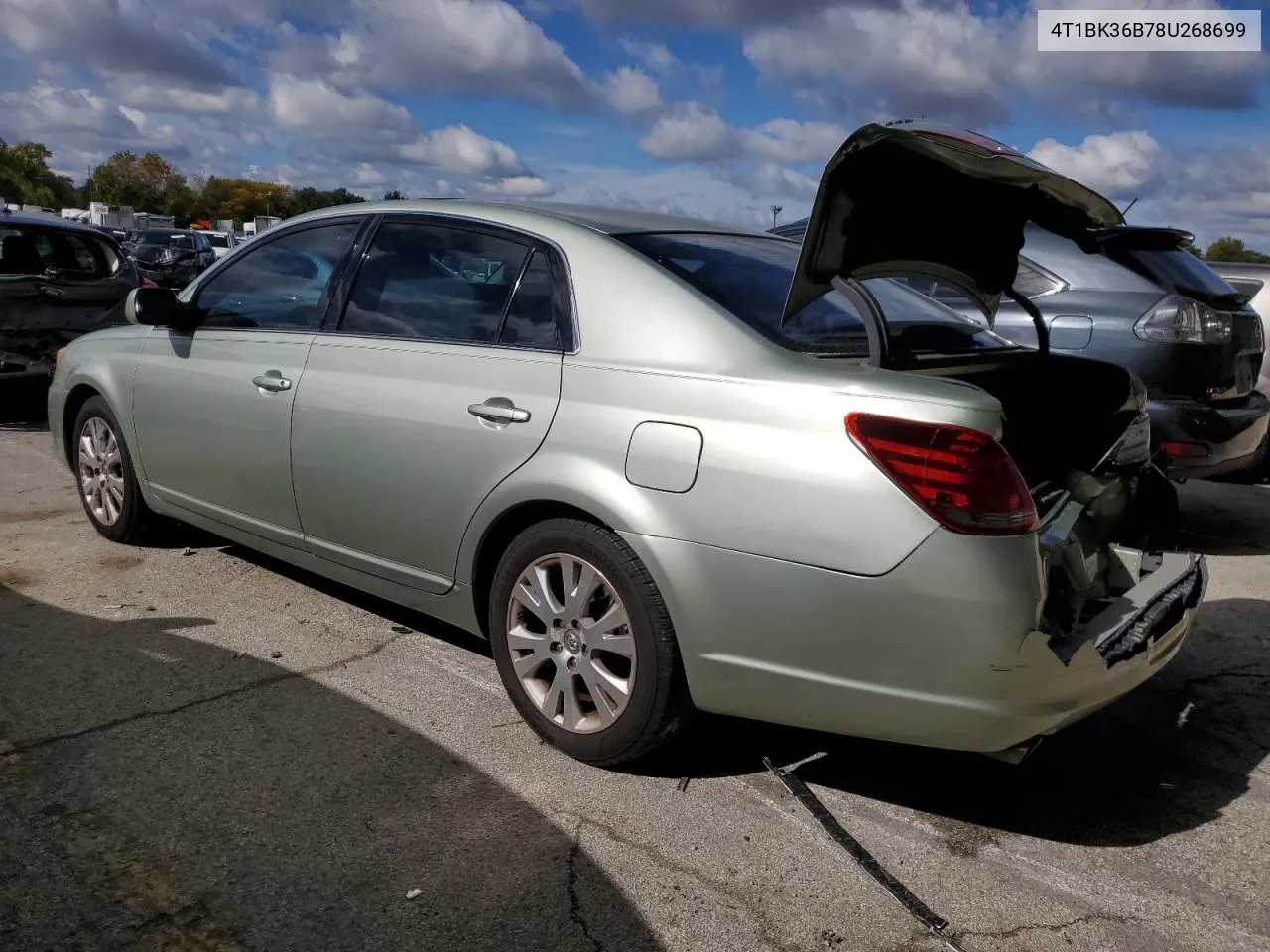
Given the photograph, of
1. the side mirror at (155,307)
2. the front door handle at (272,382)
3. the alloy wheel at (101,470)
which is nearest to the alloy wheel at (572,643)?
the front door handle at (272,382)

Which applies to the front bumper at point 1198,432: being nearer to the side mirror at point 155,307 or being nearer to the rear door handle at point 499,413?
the rear door handle at point 499,413

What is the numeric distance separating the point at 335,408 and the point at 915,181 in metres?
2.02

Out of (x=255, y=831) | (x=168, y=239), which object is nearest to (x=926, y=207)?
(x=255, y=831)

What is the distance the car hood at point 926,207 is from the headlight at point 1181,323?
2176mm

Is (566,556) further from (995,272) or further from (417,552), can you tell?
(995,272)

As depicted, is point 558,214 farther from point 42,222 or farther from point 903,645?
point 42,222

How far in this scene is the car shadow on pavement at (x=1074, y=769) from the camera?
9.97 feet

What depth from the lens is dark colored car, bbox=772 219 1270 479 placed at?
5410 mm

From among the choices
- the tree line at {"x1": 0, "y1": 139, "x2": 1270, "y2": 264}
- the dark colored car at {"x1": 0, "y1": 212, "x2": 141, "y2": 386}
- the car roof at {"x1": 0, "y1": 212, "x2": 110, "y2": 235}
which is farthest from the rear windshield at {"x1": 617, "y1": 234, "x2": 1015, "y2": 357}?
the tree line at {"x1": 0, "y1": 139, "x2": 1270, "y2": 264}

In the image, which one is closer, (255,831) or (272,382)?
(255,831)

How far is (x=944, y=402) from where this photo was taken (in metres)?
2.56

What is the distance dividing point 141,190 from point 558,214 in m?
131

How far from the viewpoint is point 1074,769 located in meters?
3.34

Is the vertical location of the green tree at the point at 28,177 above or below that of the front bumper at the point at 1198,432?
above
